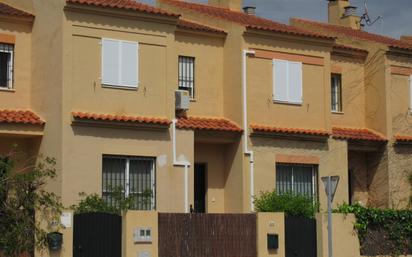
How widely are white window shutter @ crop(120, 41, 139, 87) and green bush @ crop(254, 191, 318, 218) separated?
17.4ft

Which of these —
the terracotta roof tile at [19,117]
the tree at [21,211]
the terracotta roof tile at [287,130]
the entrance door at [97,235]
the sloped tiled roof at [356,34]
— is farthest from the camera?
the sloped tiled roof at [356,34]

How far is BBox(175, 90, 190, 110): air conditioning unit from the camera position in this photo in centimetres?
2802

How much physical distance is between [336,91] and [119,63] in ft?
35.6

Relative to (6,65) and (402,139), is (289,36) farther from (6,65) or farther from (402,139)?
(6,65)

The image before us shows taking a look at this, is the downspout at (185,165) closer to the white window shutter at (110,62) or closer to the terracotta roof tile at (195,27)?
the white window shutter at (110,62)

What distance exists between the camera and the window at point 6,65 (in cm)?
2692

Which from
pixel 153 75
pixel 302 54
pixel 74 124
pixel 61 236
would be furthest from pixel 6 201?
pixel 302 54

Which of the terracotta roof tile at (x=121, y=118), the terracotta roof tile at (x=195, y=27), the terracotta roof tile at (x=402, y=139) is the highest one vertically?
the terracotta roof tile at (x=195, y=27)

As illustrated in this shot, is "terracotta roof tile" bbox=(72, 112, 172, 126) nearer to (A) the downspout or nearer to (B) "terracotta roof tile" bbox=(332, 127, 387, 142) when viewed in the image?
(A) the downspout

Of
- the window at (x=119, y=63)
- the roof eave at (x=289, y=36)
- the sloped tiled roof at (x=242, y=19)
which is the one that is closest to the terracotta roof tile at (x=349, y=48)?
the sloped tiled roof at (x=242, y=19)

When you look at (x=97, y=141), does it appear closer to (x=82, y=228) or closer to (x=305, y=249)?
(x=82, y=228)

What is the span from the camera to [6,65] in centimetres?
2717

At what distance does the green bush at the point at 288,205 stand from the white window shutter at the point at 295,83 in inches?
185

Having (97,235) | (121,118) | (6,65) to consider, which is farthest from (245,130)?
(97,235)
